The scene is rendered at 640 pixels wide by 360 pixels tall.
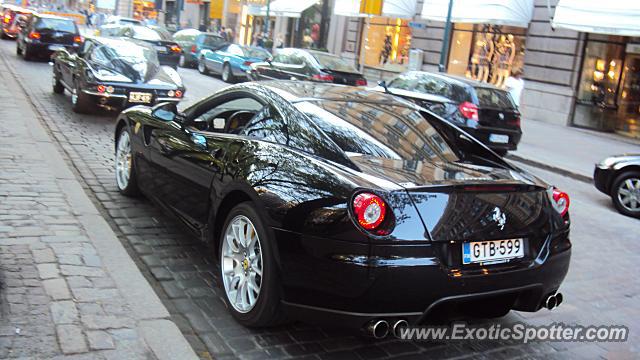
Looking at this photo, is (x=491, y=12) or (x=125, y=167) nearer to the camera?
(x=125, y=167)

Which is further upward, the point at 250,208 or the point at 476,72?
the point at 476,72

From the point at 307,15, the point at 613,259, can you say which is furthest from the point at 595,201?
the point at 307,15

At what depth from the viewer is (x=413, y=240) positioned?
3.29 metres

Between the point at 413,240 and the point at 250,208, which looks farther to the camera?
the point at 250,208

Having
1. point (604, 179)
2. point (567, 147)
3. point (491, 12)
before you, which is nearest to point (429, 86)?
point (604, 179)

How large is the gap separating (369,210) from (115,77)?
9.47 metres

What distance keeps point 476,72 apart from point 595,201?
1481 cm

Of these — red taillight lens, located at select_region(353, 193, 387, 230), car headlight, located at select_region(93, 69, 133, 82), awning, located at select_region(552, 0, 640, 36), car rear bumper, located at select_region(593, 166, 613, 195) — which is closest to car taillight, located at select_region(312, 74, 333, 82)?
car headlight, located at select_region(93, 69, 133, 82)

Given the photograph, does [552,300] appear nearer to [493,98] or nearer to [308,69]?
[493,98]

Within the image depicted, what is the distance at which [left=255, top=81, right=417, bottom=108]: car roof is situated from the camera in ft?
14.9

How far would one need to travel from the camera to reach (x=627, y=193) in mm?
9062

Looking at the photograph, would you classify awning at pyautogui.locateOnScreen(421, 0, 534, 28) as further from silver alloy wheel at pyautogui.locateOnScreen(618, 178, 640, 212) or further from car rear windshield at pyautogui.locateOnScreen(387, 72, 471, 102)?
silver alloy wheel at pyautogui.locateOnScreen(618, 178, 640, 212)

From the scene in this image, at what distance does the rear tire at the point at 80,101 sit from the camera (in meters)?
11.5

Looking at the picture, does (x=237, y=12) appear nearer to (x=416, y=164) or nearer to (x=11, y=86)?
(x=11, y=86)
